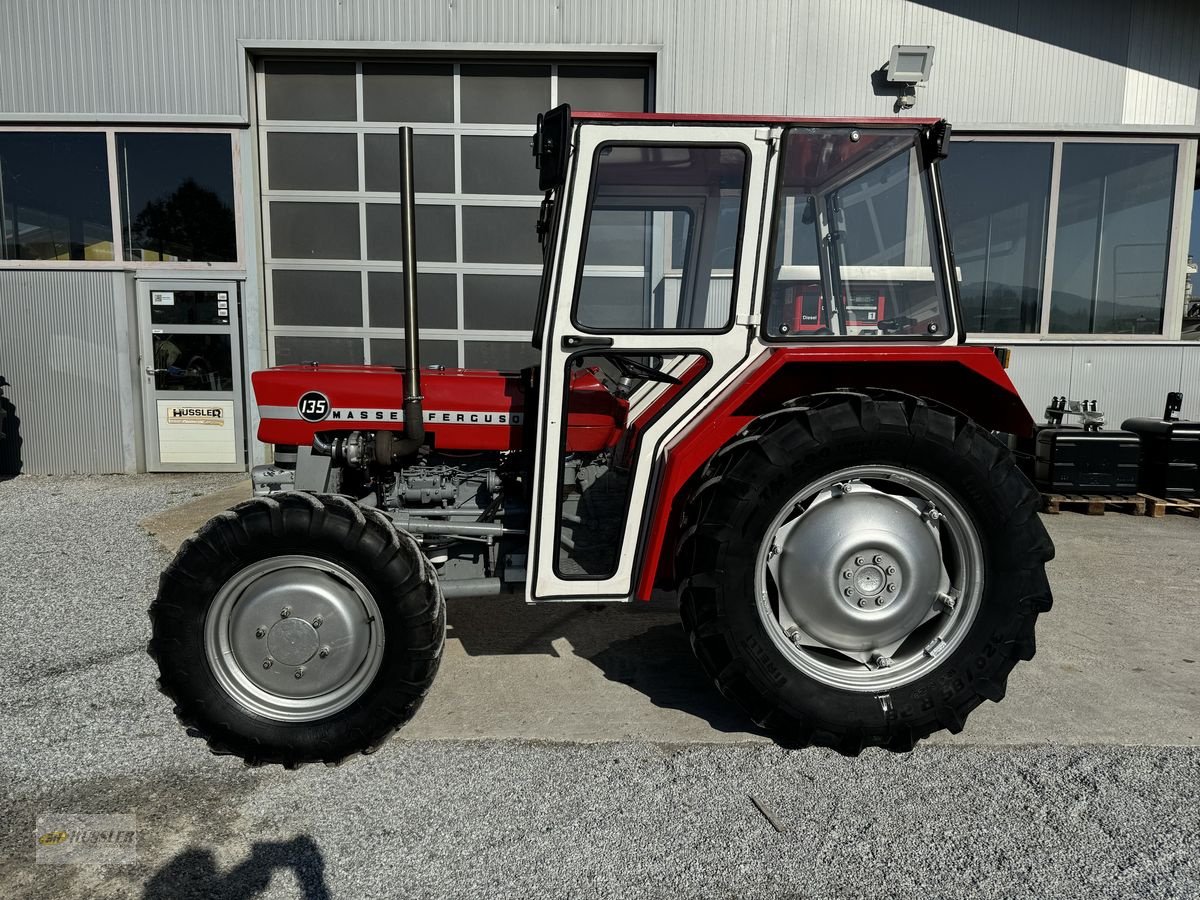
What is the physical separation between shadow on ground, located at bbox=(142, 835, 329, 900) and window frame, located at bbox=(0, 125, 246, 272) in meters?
6.30

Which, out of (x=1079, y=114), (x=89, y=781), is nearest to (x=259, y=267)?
(x=89, y=781)

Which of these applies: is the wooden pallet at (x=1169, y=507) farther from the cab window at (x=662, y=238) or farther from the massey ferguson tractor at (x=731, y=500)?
the cab window at (x=662, y=238)

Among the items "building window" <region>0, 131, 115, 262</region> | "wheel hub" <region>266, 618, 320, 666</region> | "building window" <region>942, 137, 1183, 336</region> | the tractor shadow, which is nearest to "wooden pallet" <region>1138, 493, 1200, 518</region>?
"building window" <region>942, 137, 1183, 336</region>

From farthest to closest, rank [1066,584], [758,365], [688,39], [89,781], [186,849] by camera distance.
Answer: [688,39] → [1066,584] → [758,365] → [89,781] → [186,849]

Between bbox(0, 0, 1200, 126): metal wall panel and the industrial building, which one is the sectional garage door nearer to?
the industrial building

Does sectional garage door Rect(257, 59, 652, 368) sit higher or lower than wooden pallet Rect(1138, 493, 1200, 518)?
higher

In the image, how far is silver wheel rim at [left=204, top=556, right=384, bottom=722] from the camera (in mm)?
2256

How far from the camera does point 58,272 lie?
6.93 m

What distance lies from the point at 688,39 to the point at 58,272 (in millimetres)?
6126

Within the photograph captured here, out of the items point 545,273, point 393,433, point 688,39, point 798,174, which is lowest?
point 393,433

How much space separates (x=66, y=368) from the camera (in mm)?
7027

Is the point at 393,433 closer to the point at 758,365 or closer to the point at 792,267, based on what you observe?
the point at 758,365

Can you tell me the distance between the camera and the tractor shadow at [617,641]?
2.69 meters

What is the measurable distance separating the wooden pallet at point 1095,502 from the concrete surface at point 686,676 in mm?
1456
